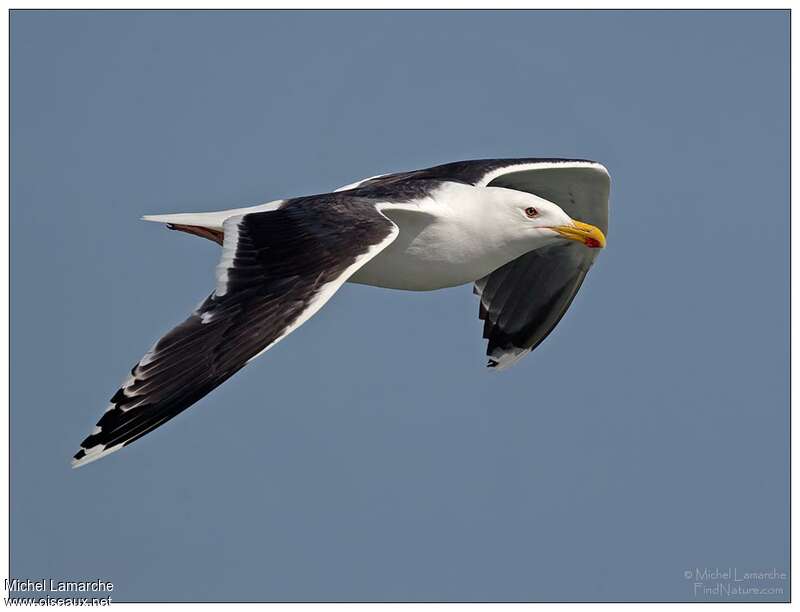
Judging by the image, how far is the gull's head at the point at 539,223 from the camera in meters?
11.7

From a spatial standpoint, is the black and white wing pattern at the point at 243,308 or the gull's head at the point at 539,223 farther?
the gull's head at the point at 539,223

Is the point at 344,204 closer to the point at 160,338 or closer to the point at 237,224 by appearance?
the point at 237,224

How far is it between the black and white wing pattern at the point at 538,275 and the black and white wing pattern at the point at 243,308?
2846 mm

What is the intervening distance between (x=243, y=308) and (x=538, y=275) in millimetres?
5065

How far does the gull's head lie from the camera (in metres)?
11.7

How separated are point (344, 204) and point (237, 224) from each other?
79 cm

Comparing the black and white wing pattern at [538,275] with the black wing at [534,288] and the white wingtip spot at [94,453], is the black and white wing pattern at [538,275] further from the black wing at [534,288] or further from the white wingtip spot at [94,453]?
the white wingtip spot at [94,453]

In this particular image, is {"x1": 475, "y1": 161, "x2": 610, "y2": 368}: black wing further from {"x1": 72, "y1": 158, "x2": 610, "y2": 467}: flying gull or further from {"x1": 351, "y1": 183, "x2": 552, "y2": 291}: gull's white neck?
{"x1": 351, "y1": 183, "x2": 552, "y2": 291}: gull's white neck

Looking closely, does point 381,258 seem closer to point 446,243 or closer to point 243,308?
point 446,243

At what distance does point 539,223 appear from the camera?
1170cm

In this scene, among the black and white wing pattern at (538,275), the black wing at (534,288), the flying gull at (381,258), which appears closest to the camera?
the flying gull at (381,258)

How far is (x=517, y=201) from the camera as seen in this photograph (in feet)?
38.4

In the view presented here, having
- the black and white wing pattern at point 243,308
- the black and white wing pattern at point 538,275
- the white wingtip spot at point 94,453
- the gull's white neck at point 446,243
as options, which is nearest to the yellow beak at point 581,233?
the gull's white neck at point 446,243

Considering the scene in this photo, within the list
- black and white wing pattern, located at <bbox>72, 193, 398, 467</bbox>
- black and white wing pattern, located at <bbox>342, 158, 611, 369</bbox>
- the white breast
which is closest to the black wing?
black and white wing pattern, located at <bbox>342, 158, 611, 369</bbox>
